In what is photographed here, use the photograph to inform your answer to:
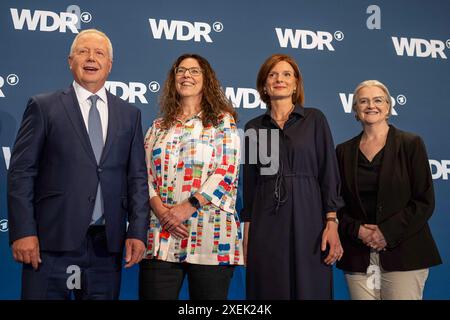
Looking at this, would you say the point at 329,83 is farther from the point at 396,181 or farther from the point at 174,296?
the point at 174,296

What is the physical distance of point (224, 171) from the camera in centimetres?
257

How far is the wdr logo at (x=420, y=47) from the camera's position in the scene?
13.4 ft

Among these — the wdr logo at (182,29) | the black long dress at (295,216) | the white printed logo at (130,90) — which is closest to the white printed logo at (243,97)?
the wdr logo at (182,29)

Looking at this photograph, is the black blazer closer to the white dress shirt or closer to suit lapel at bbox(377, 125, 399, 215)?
suit lapel at bbox(377, 125, 399, 215)

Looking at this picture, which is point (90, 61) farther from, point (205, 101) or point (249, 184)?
Result: point (249, 184)

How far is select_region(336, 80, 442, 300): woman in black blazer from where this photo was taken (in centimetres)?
264

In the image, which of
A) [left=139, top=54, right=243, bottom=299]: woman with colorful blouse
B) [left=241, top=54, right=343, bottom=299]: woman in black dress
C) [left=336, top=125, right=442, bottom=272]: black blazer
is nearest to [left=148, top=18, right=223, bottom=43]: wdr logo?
[left=139, top=54, right=243, bottom=299]: woman with colorful blouse

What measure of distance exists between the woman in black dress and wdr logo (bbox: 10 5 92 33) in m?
1.53

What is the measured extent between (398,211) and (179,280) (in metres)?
1.16

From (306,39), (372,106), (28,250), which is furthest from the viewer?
(306,39)

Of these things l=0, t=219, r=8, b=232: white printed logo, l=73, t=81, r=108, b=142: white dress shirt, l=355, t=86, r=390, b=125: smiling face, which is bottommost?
l=0, t=219, r=8, b=232: white printed logo

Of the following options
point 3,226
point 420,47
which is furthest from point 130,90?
point 420,47

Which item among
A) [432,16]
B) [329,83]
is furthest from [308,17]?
[432,16]

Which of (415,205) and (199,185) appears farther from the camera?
(415,205)
